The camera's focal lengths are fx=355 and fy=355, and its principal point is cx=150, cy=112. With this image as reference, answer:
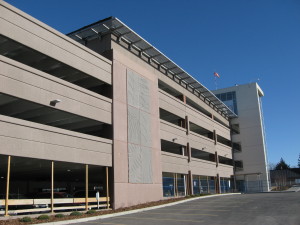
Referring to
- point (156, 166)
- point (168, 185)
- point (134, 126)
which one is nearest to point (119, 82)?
point (134, 126)

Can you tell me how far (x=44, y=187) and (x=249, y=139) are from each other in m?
38.5

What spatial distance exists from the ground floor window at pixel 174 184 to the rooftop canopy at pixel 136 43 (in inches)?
459

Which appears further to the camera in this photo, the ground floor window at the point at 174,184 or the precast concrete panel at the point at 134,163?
the ground floor window at the point at 174,184

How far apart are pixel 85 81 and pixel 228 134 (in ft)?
128

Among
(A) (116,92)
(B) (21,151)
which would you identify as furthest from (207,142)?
(B) (21,151)

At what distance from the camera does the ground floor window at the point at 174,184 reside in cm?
3753

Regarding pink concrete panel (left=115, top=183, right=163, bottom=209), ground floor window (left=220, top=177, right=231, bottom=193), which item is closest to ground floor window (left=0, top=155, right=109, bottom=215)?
pink concrete panel (left=115, top=183, right=163, bottom=209)

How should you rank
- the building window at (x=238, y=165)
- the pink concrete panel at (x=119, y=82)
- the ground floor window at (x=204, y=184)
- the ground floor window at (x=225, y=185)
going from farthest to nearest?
the building window at (x=238, y=165) → the ground floor window at (x=225, y=185) → the ground floor window at (x=204, y=184) → the pink concrete panel at (x=119, y=82)

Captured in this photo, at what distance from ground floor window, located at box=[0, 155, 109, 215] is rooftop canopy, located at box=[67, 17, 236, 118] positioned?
1177 centimetres

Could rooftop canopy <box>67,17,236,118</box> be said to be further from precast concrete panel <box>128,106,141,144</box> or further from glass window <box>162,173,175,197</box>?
glass window <box>162,173,175,197</box>

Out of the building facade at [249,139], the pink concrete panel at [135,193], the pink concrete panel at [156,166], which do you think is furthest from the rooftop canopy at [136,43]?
the building facade at [249,139]

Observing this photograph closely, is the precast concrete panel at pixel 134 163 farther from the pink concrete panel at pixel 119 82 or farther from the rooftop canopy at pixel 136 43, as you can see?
the rooftop canopy at pixel 136 43

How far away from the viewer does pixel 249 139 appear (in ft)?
219

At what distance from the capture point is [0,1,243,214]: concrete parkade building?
2162 centimetres
